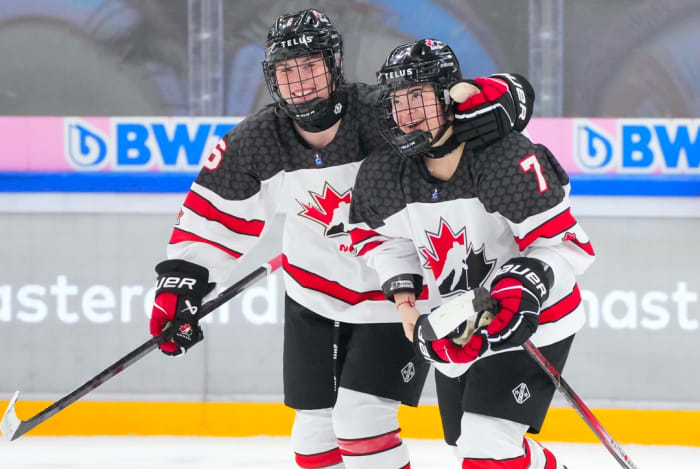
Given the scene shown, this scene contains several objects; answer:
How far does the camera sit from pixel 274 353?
12.4 ft

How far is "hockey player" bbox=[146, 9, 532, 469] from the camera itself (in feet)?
7.22

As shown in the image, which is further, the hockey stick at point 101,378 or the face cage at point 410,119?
the hockey stick at point 101,378

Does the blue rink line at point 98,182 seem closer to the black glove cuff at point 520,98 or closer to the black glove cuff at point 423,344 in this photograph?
the black glove cuff at point 520,98

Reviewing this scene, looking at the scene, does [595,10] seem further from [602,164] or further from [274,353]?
[274,353]

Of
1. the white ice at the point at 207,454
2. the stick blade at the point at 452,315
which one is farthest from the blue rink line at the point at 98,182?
the stick blade at the point at 452,315

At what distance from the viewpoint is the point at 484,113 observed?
1.98 m

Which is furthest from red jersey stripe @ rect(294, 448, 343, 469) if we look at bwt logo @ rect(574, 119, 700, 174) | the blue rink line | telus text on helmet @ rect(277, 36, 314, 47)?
bwt logo @ rect(574, 119, 700, 174)

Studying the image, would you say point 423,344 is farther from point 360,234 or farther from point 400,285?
point 360,234

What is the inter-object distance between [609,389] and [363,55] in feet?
5.09

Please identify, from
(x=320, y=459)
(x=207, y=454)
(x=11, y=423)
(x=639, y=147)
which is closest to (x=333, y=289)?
(x=320, y=459)

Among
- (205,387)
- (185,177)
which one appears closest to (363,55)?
(185,177)

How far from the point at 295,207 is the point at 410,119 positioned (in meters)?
0.43

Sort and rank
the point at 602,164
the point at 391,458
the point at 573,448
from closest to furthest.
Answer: the point at 391,458, the point at 573,448, the point at 602,164

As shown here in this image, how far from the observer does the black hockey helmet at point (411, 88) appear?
1.98 m
